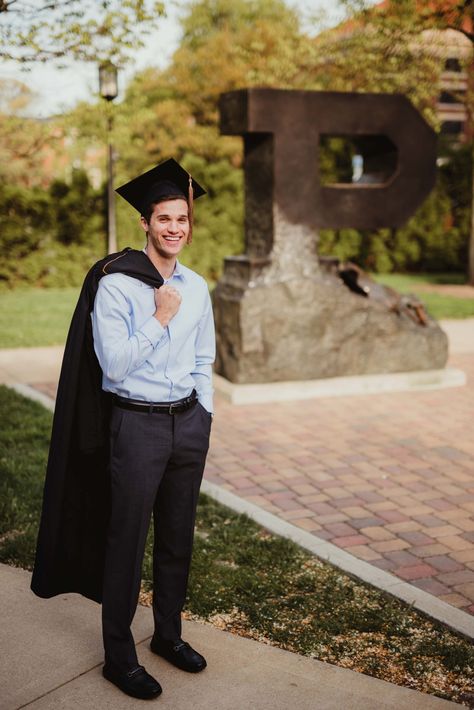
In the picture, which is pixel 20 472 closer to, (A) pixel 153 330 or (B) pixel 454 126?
(A) pixel 153 330

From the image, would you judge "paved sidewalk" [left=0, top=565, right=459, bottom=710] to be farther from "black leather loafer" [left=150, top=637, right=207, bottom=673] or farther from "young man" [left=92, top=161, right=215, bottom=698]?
"young man" [left=92, top=161, right=215, bottom=698]

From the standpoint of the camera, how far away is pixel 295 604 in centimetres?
379

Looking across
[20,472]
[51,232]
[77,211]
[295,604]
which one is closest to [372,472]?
[295,604]

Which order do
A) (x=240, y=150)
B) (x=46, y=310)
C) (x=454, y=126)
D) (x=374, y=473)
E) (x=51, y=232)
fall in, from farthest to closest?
(x=454, y=126)
(x=240, y=150)
(x=51, y=232)
(x=46, y=310)
(x=374, y=473)

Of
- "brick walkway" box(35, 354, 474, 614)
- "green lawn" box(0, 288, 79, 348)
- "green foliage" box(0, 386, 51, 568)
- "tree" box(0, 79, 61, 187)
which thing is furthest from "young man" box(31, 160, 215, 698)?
"tree" box(0, 79, 61, 187)

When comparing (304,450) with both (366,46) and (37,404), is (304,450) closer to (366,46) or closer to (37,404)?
(37,404)

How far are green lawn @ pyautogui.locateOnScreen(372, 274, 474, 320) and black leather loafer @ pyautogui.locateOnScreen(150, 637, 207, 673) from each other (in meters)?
10.6

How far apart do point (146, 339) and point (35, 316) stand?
1039cm

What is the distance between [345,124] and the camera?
→ 27.4ft

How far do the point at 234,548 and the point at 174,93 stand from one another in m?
25.0

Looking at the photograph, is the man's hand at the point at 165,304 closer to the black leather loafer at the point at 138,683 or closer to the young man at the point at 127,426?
the young man at the point at 127,426

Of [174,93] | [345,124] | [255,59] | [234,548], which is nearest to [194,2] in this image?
[174,93]

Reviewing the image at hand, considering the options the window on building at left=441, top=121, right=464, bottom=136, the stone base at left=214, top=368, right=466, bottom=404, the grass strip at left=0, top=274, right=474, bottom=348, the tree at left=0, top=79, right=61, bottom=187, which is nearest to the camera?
the stone base at left=214, top=368, right=466, bottom=404

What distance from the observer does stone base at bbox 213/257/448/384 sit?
789cm
